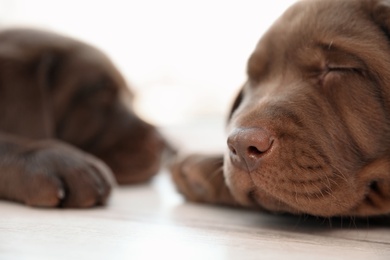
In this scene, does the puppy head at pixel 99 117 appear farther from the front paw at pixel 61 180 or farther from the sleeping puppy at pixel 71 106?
the front paw at pixel 61 180

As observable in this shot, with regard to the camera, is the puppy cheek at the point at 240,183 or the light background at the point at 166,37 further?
the light background at the point at 166,37

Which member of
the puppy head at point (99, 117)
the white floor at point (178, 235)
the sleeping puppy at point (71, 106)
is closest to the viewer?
the white floor at point (178, 235)

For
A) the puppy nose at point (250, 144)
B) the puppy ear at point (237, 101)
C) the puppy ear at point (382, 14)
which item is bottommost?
the puppy ear at point (237, 101)

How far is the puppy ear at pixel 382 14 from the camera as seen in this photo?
209cm

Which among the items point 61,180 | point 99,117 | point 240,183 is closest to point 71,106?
point 99,117

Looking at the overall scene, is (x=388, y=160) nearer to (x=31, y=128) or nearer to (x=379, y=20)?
(x=379, y=20)

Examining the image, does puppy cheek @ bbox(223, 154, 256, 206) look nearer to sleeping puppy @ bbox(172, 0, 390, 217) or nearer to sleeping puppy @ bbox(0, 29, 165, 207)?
sleeping puppy @ bbox(172, 0, 390, 217)

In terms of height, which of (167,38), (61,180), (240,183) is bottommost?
(167,38)

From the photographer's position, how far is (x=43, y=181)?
240 cm

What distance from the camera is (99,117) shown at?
11.3 ft

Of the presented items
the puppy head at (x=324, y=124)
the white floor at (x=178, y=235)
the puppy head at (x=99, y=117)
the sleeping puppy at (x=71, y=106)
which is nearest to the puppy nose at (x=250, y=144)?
the puppy head at (x=324, y=124)

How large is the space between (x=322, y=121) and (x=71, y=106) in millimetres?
1684

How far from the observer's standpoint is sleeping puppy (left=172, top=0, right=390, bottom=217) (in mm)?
1937

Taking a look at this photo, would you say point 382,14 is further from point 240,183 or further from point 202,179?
point 202,179
